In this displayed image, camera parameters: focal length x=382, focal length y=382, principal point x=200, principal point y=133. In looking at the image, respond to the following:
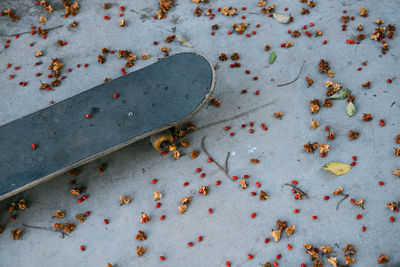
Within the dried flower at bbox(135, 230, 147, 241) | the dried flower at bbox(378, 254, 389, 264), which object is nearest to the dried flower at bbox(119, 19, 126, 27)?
the dried flower at bbox(135, 230, 147, 241)

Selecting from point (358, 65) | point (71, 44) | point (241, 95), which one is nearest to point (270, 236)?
point (241, 95)

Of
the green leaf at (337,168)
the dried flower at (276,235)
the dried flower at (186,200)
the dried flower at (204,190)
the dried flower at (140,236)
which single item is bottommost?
the dried flower at (140,236)

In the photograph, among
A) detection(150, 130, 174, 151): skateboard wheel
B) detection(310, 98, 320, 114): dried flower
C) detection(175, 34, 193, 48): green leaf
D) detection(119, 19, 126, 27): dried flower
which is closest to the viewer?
detection(150, 130, 174, 151): skateboard wheel

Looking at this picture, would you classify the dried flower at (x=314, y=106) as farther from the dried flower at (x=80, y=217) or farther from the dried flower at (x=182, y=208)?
the dried flower at (x=80, y=217)

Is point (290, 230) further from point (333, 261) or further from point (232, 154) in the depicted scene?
point (232, 154)

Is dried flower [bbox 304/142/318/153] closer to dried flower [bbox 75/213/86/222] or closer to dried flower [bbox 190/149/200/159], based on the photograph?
dried flower [bbox 190/149/200/159]

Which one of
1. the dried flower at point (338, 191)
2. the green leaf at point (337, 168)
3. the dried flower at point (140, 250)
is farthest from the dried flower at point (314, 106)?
the dried flower at point (140, 250)

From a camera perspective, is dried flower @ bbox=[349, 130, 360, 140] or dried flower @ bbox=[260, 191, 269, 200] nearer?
A: dried flower @ bbox=[260, 191, 269, 200]

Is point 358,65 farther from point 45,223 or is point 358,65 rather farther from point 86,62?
point 45,223
